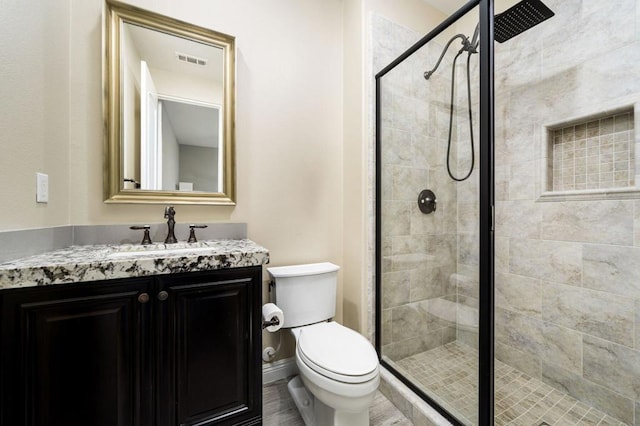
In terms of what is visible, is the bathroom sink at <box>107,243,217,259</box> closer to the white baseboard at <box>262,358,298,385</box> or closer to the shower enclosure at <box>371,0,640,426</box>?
the white baseboard at <box>262,358,298,385</box>

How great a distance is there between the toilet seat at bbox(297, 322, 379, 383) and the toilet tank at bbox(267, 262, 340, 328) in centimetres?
10

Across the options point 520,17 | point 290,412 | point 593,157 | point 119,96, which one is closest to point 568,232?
point 593,157

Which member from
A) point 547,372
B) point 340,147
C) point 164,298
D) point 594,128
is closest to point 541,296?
point 547,372

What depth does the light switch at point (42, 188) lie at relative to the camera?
3.35 ft

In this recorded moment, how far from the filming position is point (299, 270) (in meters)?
1.54

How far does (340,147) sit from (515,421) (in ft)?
6.06

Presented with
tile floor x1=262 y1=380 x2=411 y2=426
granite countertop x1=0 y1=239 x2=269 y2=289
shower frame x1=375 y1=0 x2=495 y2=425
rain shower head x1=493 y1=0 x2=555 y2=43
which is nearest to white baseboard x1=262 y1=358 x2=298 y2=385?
tile floor x1=262 y1=380 x2=411 y2=426

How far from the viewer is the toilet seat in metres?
1.04

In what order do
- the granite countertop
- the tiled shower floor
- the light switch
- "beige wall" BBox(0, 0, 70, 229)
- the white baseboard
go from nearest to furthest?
the granite countertop < "beige wall" BBox(0, 0, 70, 229) < the light switch < the tiled shower floor < the white baseboard

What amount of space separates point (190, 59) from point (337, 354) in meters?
1.71

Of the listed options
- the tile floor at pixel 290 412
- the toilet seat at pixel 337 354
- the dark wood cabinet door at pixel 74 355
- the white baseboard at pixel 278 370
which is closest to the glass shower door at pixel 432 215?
the tile floor at pixel 290 412

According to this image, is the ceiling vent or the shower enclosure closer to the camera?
the shower enclosure

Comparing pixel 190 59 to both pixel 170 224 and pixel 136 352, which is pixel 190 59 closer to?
pixel 170 224

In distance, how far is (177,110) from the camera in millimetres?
1431
